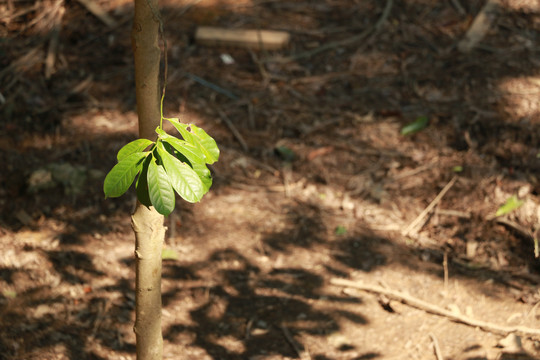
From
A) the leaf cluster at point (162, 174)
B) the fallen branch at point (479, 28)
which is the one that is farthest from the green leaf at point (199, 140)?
the fallen branch at point (479, 28)

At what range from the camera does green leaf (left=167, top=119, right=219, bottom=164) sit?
5.51ft

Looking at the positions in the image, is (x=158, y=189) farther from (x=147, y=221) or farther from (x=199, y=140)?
(x=147, y=221)

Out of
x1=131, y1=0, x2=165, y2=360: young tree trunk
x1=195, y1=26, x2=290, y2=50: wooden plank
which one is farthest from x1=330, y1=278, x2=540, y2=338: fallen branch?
x1=195, y1=26, x2=290, y2=50: wooden plank

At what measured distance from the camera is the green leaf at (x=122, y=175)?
5.27ft

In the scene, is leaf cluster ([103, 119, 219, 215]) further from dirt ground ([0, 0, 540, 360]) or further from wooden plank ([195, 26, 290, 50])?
wooden plank ([195, 26, 290, 50])

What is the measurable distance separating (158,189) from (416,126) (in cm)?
357

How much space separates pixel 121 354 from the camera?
10.1 ft

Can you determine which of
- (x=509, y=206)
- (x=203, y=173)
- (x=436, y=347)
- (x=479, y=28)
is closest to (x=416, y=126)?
(x=509, y=206)

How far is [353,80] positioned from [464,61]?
1.08 metres

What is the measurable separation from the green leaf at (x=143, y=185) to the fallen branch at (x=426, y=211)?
269 centimetres

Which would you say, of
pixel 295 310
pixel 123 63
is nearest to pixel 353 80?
pixel 123 63

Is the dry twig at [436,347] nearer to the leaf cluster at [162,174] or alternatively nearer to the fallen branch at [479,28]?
the leaf cluster at [162,174]

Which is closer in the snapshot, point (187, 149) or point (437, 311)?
point (187, 149)

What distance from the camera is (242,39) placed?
5.75m
